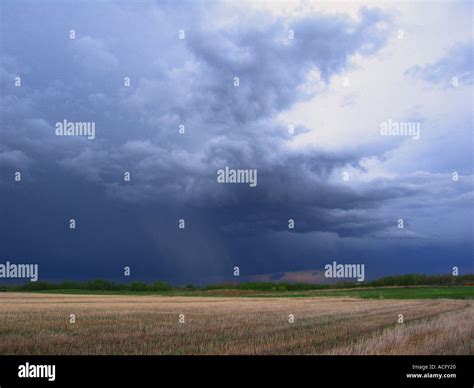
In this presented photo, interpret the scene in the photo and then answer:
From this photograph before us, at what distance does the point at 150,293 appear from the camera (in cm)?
3900

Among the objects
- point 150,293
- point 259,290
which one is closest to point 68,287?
point 150,293

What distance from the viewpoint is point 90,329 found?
37.0 ft

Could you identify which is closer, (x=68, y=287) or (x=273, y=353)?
(x=273, y=353)

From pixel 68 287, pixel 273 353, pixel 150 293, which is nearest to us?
pixel 273 353

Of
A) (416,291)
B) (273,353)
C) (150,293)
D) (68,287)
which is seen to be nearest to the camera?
(273,353)
